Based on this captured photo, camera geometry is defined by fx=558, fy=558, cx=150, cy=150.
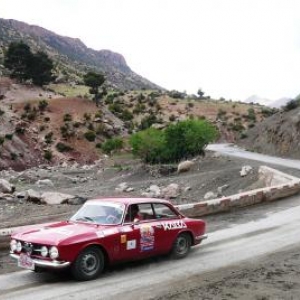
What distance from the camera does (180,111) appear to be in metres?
108

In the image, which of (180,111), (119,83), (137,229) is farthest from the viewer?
(119,83)

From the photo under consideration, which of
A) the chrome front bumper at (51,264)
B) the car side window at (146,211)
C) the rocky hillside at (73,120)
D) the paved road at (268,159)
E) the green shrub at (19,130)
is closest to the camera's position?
the chrome front bumper at (51,264)

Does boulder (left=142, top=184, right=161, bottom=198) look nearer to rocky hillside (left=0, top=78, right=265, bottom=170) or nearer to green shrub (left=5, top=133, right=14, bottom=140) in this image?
rocky hillside (left=0, top=78, right=265, bottom=170)

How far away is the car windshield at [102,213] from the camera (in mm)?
11477

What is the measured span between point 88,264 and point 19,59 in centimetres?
8657

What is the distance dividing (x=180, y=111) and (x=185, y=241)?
312 feet

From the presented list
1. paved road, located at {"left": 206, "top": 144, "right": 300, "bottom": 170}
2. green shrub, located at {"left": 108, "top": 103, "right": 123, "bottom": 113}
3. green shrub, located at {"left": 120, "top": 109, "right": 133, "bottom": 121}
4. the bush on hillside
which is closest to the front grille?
paved road, located at {"left": 206, "top": 144, "right": 300, "bottom": 170}

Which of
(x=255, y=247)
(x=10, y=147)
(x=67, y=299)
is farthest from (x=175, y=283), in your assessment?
(x=10, y=147)

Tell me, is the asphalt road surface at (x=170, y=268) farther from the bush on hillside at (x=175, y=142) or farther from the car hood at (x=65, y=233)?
the bush on hillside at (x=175, y=142)

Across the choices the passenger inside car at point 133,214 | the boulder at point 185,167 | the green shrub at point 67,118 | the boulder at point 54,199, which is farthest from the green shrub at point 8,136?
the passenger inside car at point 133,214

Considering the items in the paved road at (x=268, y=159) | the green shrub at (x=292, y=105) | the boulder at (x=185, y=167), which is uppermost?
the green shrub at (x=292, y=105)

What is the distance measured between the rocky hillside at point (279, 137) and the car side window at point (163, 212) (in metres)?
36.5

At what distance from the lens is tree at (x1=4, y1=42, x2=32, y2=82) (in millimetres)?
91938

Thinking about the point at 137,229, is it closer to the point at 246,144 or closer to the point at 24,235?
the point at 24,235
